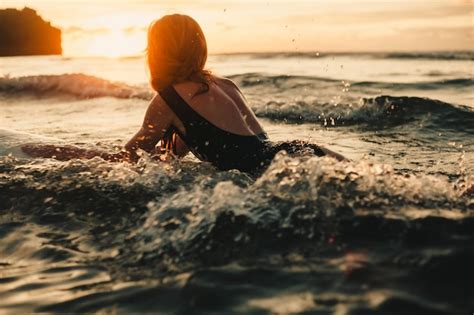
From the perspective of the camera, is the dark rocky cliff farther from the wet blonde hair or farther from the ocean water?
the wet blonde hair

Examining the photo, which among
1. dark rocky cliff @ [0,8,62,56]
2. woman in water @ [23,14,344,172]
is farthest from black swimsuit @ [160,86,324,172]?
dark rocky cliff @ [0,8,62,56]

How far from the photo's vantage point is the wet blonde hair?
410 cm

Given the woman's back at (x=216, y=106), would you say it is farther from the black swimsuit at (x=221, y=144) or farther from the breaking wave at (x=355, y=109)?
the breaking wave at (x=355, y=109)

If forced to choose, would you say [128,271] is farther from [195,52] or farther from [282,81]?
[282,81]

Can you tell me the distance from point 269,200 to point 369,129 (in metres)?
6.05

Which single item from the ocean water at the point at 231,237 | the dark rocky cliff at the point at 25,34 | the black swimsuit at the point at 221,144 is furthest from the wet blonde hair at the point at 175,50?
the dark rocky cliff at the point at 25,34

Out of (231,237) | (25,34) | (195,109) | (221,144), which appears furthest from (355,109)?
(25,34)

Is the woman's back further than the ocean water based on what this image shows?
Yes

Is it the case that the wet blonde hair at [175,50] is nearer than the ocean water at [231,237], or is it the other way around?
the ocean water at [231,237]

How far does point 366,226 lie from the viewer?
3.36m

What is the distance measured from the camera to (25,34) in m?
113

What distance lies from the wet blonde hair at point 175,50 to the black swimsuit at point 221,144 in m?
0.12

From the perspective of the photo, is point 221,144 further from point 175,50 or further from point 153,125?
point 175,50

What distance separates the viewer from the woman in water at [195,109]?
4.11 meters
